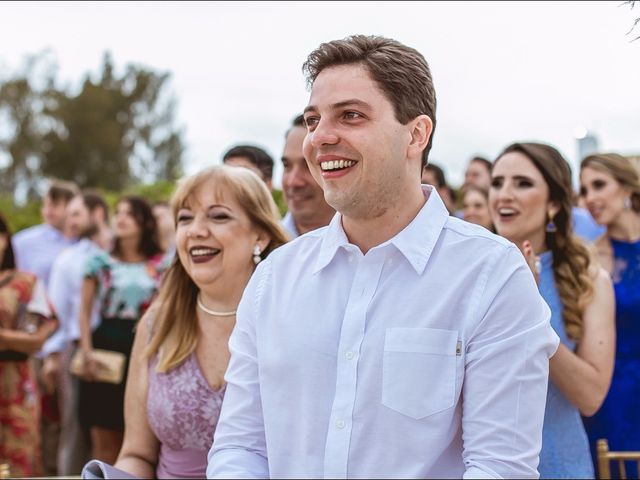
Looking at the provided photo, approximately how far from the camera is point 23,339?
4.60 m

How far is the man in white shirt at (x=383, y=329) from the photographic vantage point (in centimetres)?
155

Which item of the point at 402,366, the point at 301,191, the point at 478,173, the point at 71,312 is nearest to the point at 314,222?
the point at 301,191

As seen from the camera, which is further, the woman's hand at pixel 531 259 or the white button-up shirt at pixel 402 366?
the woman's hand at pixel 531 259

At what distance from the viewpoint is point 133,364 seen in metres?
2.62

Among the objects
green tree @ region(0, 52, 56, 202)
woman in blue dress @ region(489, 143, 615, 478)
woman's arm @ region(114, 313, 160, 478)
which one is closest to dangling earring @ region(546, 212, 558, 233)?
woman in blue dress @ region(489, 143, 615, 478)

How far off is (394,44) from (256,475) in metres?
1.02

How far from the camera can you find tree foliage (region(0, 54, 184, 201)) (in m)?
26.8

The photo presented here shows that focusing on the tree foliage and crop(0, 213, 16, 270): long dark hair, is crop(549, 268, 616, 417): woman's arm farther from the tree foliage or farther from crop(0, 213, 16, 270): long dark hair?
the tree foliage

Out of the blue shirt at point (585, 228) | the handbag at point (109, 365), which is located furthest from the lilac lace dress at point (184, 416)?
the blue shirt at point (585, 228)

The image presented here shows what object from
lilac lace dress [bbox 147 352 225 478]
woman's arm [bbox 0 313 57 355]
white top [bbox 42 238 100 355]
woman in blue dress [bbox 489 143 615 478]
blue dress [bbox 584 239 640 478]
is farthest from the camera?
white top [bbox 42 238 100 355]

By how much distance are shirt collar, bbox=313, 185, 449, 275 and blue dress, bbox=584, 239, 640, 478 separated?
1.97m

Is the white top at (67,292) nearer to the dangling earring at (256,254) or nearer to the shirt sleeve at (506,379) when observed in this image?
the dangling earring at (256,254)

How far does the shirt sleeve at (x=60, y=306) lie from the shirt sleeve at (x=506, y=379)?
4971 millimetres

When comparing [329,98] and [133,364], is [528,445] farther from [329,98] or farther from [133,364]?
[133,364]
